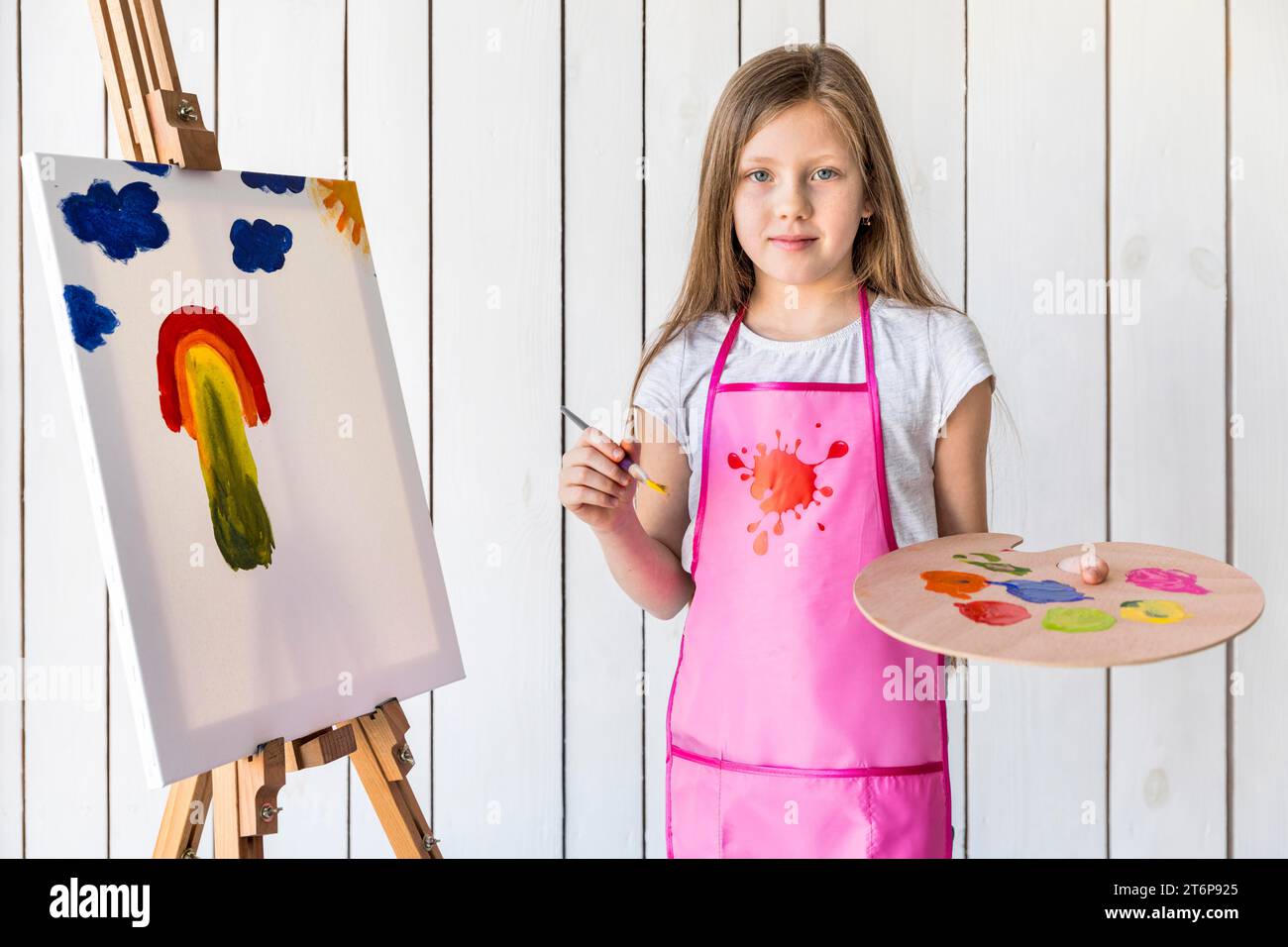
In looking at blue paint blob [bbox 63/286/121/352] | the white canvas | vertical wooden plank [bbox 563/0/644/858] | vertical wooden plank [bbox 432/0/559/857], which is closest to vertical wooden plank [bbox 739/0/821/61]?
vertical wooden plank [bbox 563/0/644/858]

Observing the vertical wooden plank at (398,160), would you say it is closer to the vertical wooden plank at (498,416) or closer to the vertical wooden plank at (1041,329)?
the vertical wooden plank at (498,416)

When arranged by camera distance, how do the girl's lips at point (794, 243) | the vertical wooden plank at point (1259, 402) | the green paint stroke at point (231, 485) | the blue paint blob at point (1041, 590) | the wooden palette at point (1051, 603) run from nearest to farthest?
1. the wooden palette at point (1051, 603)
2. the blue paint blob at point (1041, 590)
3. the green paint stroke at point (231, 485)
4. the girl's lips at point (794, 243)
5. the vertical wooden plank at point (1259, 402)

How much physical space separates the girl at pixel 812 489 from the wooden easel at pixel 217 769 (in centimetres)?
29

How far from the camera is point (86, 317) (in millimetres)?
914

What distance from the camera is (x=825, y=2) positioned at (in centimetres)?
145

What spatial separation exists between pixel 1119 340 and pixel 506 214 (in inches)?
34.5

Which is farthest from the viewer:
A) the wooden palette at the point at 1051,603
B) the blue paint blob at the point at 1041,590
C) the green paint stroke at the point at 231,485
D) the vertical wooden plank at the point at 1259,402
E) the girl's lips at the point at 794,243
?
the vertical wooden plank at the point at 1259,402

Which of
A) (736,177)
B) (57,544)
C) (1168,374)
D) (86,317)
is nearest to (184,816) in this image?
(86,317)

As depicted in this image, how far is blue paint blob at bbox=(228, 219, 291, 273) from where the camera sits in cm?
106

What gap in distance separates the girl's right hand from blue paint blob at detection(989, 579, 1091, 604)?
1.18 feet

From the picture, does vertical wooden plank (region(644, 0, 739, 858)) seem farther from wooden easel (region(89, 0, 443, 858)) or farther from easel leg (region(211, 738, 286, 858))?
easel leg (region(211, 738, 286, 858))

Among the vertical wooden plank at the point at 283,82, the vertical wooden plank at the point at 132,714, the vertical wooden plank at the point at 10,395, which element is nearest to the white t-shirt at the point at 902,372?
the vertical wooden plank at the point at 283,82

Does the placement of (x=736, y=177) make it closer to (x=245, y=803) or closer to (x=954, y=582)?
(x=954, y=582)

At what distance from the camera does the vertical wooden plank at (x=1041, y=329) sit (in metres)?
1.45
